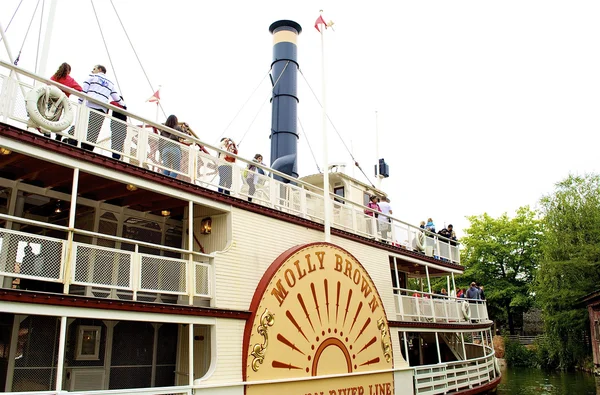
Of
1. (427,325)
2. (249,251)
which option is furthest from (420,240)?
(249,251)

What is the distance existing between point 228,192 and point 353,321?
4521 mm

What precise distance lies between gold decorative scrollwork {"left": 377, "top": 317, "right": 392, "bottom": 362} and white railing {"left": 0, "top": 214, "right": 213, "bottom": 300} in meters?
5.75

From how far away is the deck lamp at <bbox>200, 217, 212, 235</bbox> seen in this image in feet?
34.5

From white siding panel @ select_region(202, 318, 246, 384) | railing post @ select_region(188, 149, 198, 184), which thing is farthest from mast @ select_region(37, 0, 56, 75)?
white siding panel @ select_region(202, 318, 246, 384)

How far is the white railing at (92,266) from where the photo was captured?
6891mm

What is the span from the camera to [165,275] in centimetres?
870

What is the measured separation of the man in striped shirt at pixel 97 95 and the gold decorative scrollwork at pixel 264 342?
4471 mm

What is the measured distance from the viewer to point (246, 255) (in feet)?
34.2

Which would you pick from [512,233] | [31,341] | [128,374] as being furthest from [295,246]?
[512,233]

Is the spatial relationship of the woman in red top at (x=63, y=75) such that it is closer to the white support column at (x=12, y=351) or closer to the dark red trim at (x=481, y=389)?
→ the white support column at (x=12, y=351)

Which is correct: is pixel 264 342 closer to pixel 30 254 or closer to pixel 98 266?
pixel 98 266

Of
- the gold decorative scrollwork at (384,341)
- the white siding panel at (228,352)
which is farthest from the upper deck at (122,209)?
the gold decorative scrollwork at (384,341)

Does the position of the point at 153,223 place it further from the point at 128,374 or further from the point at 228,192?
the point at 128,374

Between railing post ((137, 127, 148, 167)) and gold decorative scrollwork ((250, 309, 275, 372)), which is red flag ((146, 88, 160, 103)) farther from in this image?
gold decorative scrollwork ((250, 309, 275, 372))
